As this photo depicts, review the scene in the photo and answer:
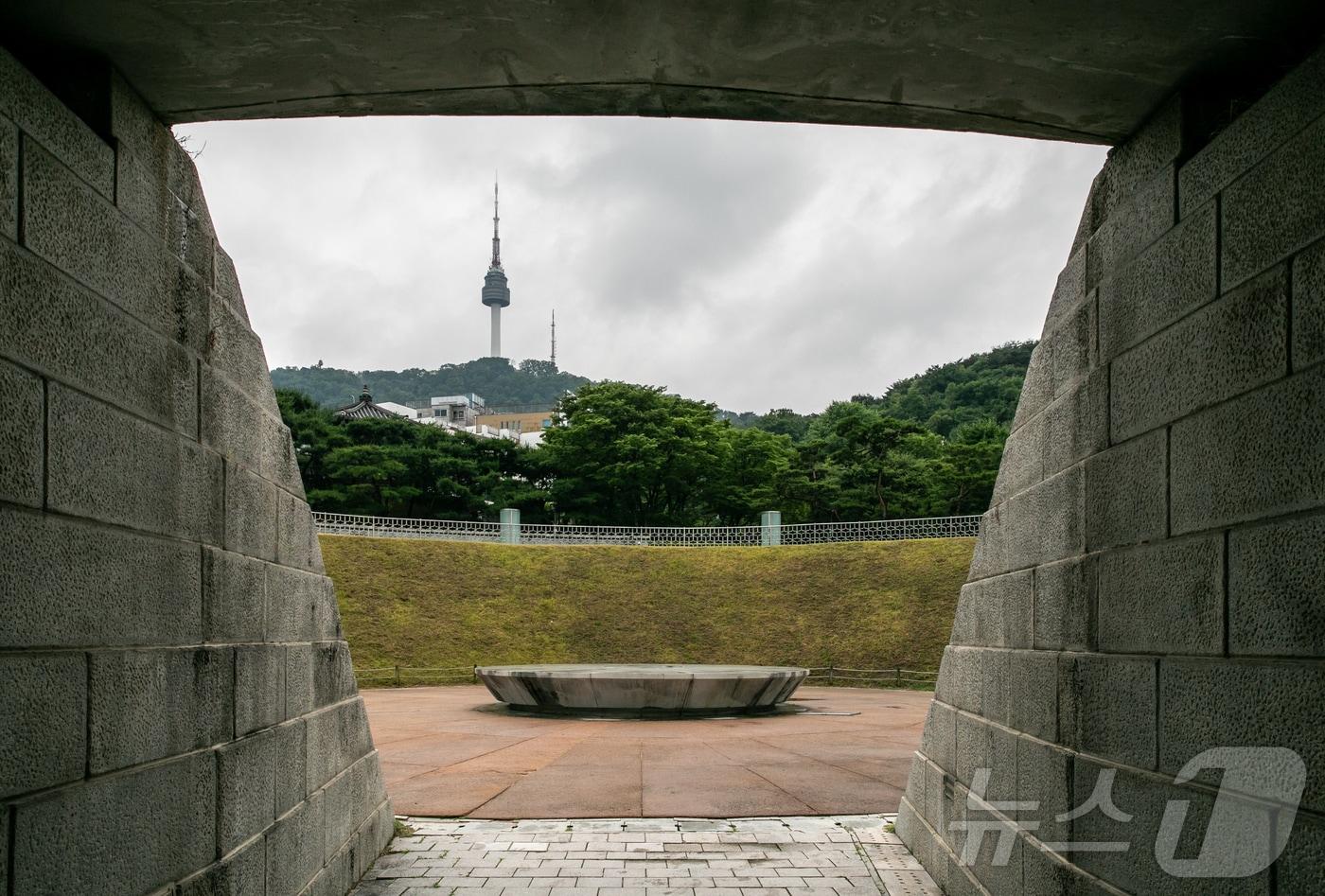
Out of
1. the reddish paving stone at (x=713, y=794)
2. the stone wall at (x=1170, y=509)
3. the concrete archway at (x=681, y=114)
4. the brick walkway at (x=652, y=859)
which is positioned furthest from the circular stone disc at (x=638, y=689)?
the concrete archway at (x=681, y=114)

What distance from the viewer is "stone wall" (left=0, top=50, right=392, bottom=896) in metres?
2.55

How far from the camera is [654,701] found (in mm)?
14234

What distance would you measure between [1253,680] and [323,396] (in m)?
168

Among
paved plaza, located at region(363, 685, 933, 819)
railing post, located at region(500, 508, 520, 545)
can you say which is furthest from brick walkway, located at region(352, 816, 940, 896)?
railing post, located at region(500, 508, 520, 545)

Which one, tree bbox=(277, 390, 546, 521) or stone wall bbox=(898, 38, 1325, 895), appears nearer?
stone wall bbox=(898, 38, 1325, 895)

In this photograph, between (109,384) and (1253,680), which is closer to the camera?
(1253,680)

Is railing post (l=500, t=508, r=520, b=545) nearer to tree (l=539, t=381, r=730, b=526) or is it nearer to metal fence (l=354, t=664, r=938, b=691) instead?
tree (l=539, t=381, r=730, b=526)

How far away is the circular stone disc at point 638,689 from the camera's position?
14.1 m

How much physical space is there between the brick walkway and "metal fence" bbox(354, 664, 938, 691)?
14.8 metres

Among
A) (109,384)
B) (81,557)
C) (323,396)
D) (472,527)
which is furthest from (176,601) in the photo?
(323,396)

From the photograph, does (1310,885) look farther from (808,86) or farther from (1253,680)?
(808,86)

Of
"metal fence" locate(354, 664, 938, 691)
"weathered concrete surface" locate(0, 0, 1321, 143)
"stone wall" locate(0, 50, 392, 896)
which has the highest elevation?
"weathered concrete surface" locate(0, 0, 1321, 143)

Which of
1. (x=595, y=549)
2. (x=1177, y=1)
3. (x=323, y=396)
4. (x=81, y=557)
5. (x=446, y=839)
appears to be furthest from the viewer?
(x=323, y=396)

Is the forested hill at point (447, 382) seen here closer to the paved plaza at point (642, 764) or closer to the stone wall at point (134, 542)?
the paved plaza at point (642, 764)
